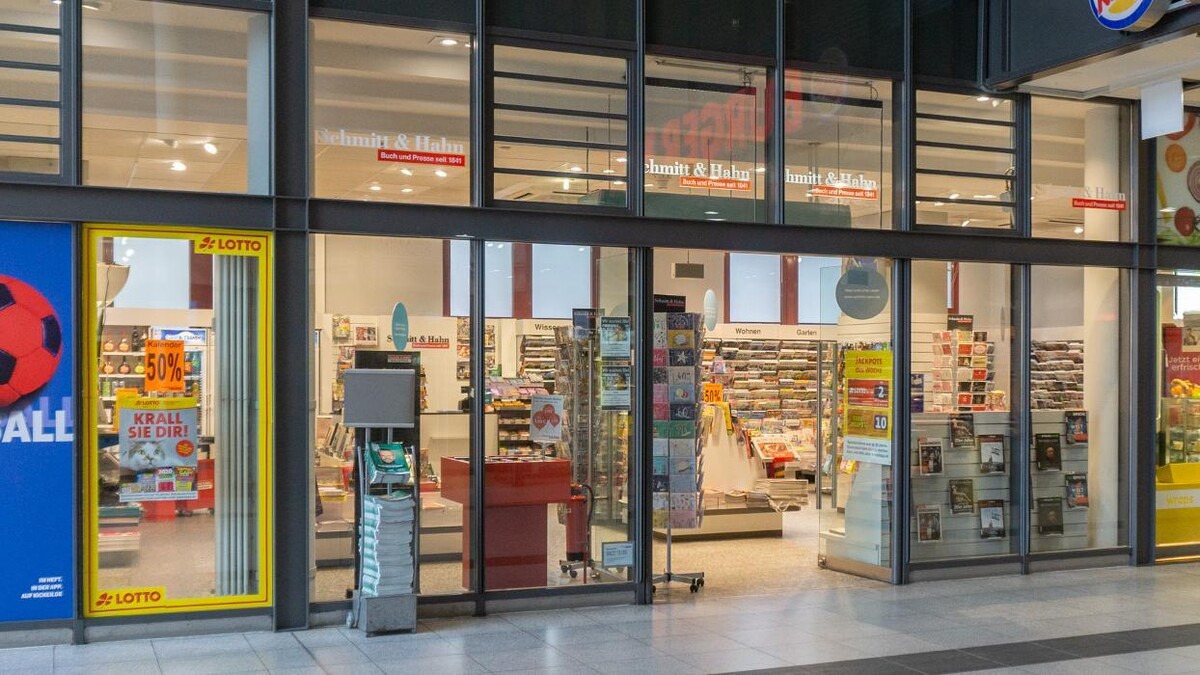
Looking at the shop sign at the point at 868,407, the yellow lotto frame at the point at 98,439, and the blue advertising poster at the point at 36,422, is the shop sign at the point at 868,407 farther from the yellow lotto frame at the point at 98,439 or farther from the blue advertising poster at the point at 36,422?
the blue advertising poster at the point at 36,422

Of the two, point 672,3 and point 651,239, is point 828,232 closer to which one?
point 651,239

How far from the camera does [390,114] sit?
7.37 m

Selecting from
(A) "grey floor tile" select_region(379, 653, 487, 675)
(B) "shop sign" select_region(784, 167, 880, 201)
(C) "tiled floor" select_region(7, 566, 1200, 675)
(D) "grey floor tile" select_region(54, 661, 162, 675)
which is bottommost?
(C) "tiled floor" select_region(7, 566, 1200, 675)

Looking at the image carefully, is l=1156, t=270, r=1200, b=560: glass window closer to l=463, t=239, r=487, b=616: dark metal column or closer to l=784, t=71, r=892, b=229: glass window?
l=784, t=71, r=892, b=229: glass window

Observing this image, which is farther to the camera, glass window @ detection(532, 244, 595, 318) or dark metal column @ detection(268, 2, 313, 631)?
glass window @ detection(532, 244, 595, 318)

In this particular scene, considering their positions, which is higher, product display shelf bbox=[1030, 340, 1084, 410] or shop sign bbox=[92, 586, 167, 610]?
product display shelf bbox=[1030, 340, 1084, 410]

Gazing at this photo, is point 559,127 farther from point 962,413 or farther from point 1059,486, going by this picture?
point 1059,486

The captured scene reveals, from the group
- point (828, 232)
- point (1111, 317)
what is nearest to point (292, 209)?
point (828, 232)

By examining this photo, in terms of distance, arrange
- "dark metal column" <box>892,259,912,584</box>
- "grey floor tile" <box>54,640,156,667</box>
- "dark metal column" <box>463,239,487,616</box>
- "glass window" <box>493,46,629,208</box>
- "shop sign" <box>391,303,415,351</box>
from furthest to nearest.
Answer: "dark metal column" <box>892,259,912,584</box> < "glass window" <box>493,46,629,208</box> < "dark metal column" <box>463,239,487,616</box> < "shop sign" <box>391,303,415,351</box> < "grey floor tile" <box>54,640,156,667</box>

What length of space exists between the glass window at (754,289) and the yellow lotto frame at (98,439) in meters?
7.63

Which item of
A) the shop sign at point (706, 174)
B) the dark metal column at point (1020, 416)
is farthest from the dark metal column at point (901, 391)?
the shop sign at point (706, 174)

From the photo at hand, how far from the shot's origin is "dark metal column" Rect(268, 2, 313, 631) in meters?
7.08

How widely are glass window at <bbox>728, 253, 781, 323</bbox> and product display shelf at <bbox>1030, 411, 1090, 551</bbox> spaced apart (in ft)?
16.4

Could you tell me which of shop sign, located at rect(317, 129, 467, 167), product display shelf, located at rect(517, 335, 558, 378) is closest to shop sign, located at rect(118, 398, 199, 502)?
shop sign, located at rect(317, 129, 467, 167)
